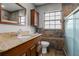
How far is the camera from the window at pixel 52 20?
1468 mm

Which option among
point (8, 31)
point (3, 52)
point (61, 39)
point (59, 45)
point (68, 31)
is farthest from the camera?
point (68, 31)

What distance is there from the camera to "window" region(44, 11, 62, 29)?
1468mm

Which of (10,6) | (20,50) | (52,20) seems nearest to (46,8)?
(52,20)

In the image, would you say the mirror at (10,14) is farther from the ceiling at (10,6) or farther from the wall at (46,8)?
the wall at (46,8)

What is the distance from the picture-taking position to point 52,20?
4.87ft

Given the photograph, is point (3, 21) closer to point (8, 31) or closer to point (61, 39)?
point (8, 31)

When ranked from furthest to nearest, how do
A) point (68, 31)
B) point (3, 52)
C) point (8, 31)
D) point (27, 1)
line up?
point (68, 31), point (8, 31), point (27, 1), point (3, 52)

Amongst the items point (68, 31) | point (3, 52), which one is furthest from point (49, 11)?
point (3, 52)

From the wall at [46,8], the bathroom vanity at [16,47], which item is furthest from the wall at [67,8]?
the bathroom vanity at [16,47]

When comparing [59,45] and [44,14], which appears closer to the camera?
[44,14]

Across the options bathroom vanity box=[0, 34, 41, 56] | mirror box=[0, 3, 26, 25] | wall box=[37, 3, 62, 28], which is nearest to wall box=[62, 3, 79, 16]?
wall box=[37, 3, 62, 28]

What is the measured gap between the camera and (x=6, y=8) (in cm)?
135

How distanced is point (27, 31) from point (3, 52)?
3.59 feet

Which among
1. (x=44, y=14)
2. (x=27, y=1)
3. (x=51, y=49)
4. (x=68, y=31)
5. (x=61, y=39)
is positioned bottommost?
(x=51, y=49)
